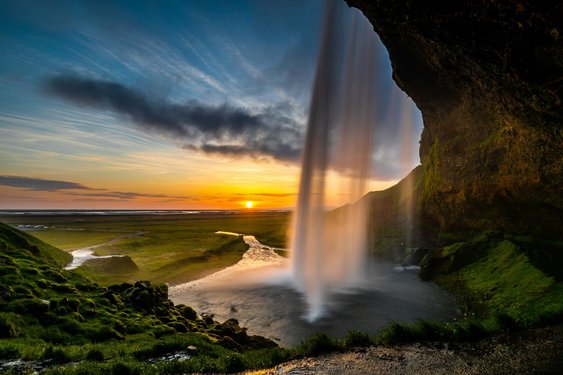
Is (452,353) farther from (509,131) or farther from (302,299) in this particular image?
(509,131)

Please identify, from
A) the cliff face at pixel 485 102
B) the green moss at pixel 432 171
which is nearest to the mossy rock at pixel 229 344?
the cliff face at pixel 485 102

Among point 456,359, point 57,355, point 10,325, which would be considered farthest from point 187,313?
point 456,359

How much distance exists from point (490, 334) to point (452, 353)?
2.59 metres

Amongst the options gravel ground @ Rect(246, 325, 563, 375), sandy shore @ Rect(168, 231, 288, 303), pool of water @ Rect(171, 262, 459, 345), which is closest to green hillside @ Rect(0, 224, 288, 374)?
gravel ground @ Rect(246, 325, 563, 375)

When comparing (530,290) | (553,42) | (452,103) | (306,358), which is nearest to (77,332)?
(306,358)

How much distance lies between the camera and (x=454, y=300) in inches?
1037

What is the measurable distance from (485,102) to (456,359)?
29.3 meters

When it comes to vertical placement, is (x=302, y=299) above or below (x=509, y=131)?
below

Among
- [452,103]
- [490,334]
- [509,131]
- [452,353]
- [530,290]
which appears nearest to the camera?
[452,353]

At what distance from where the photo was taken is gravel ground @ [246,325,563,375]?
8.95 metres

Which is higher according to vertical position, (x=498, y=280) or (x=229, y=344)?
(x=498, y=280)

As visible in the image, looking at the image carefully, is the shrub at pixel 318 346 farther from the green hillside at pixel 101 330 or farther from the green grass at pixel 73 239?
the green grass at pixel 73 239

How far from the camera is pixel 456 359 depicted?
31.9 feet

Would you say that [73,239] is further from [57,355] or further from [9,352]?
[57,355]
